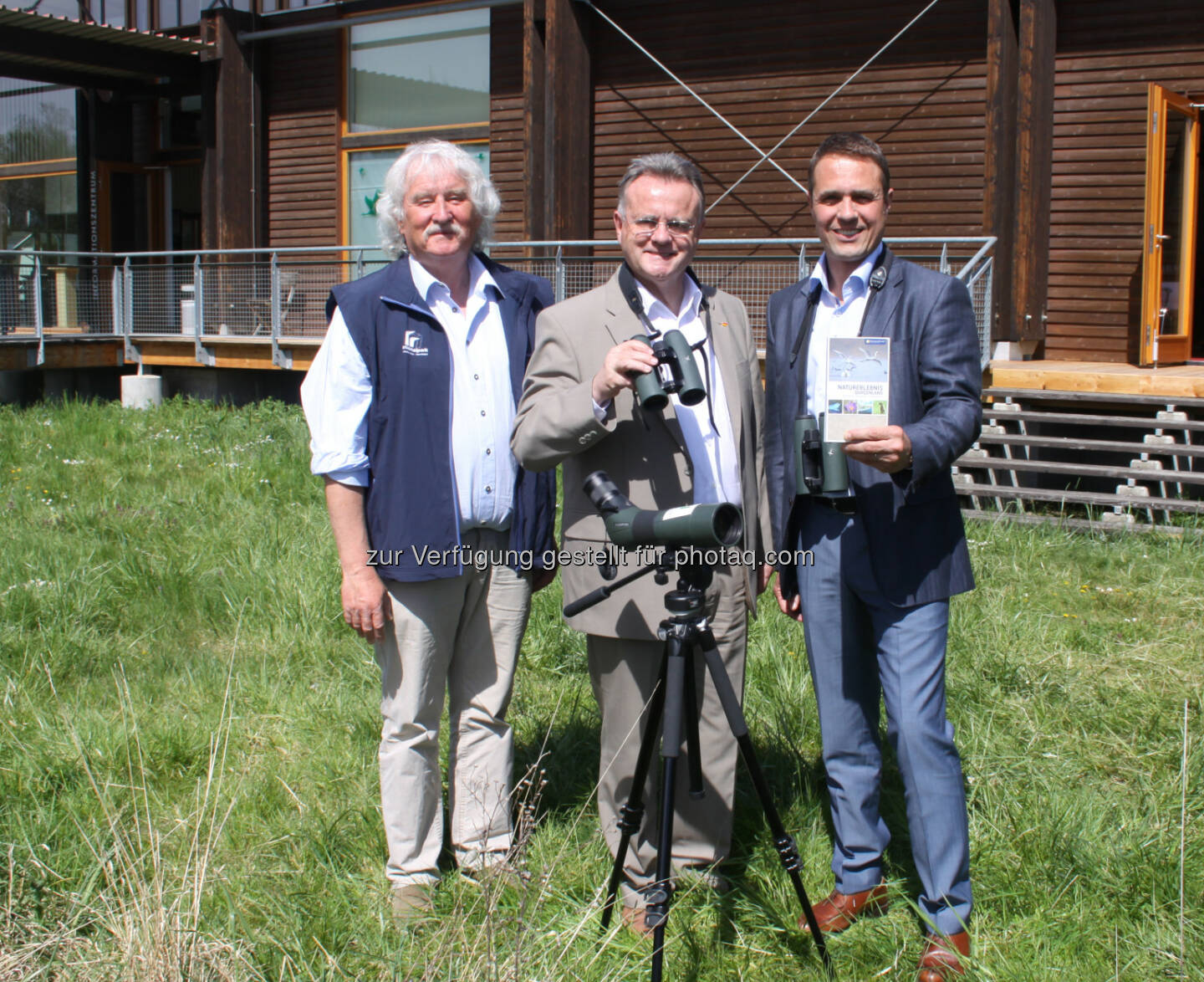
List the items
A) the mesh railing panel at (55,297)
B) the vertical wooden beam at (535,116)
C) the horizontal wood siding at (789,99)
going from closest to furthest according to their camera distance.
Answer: the horizontal wood siding at (789,99)
the vertical wooden beam at (535,116)
the mesh railing panel at (55,297)

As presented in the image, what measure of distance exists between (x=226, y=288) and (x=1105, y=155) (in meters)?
8.92

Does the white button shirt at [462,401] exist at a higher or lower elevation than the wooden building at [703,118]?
lower

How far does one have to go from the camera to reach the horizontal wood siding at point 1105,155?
30.1 feet

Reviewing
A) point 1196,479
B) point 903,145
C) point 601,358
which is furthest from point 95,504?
point 903,145

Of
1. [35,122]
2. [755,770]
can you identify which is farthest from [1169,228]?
[35,122]

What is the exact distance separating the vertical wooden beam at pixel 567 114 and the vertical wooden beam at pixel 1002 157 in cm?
409

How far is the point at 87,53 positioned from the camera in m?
14.1

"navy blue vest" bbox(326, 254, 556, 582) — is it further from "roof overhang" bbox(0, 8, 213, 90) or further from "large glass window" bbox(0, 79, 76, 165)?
"large glass window" bbox(0, 79, 76, 165)

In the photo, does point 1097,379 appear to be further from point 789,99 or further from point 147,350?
point 147,350

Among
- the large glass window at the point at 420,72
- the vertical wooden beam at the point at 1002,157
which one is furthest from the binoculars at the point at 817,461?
the large glass window at the point at 420,72

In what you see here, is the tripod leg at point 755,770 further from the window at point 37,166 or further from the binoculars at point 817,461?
the window at point 37,166

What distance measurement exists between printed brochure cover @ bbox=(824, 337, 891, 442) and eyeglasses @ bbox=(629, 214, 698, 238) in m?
0.52

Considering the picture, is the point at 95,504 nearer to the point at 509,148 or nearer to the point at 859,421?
the point at 859,421

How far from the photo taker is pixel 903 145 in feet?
34.0
